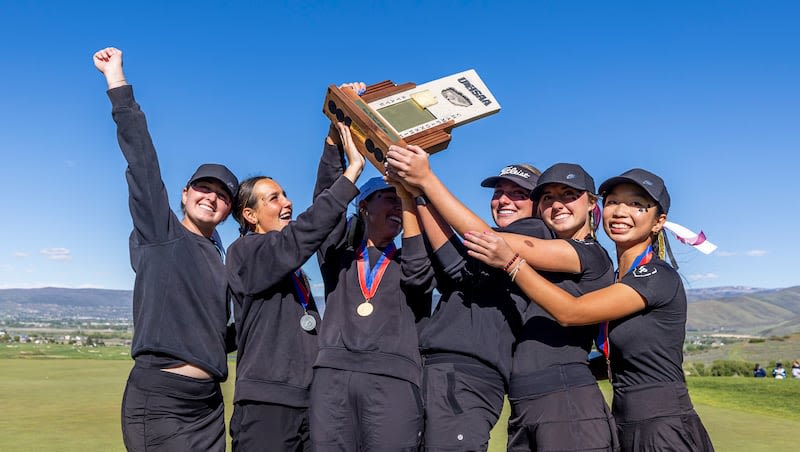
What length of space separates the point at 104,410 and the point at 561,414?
9729mm

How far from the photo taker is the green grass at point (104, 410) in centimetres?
900

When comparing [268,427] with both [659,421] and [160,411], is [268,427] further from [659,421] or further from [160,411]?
[659,421]

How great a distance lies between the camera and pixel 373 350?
392cm

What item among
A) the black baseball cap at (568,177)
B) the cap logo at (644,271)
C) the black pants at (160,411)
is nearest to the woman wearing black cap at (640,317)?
the cap logo at (644,271)

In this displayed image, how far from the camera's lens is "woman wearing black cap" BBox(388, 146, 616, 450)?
12.0 feet

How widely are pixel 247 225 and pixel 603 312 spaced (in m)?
2.40

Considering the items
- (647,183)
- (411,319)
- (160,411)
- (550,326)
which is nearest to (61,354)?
(160,411)

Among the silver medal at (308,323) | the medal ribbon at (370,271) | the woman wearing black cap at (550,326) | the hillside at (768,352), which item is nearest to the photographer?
the woman wearing black cap at (550,326)

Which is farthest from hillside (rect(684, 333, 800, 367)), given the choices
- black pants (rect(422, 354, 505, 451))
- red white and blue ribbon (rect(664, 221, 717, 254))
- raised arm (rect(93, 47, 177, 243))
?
raised arm (rect(93, 47, 177, 243))

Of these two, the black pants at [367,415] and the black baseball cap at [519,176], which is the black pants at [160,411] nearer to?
the black pants at [367,415]

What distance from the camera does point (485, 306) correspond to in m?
3.97

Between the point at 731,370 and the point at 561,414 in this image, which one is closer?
the point at 561,414

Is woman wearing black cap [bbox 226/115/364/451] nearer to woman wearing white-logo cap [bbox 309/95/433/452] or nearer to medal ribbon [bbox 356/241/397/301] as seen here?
woman wearing white-logo cap [bbox 309/95/433/452]

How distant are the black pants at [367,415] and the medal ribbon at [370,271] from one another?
490 millimetres
